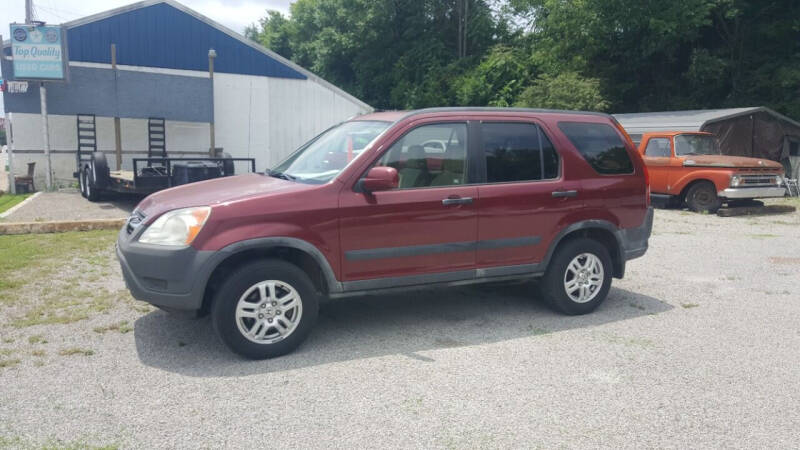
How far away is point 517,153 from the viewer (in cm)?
564

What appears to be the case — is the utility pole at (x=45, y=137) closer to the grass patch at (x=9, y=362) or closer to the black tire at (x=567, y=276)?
the grass patch at (x=9, y=362)

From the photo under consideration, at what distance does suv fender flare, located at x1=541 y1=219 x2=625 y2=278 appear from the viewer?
5734 mm

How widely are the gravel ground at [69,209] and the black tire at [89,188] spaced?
0.15 m

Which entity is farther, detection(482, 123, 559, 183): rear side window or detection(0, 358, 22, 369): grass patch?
detection(482, 123, 559, 183): rear side window

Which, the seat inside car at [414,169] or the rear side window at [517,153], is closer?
the seat inside car at [414,169]

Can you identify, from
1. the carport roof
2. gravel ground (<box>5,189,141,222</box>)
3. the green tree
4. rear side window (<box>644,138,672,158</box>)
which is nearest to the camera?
gravel ground (<box>5,189,141,222</box>)

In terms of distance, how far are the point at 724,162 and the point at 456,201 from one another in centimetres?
1112

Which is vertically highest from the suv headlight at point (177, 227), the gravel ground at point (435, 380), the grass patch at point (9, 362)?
the suv headlight at point (177, 227)

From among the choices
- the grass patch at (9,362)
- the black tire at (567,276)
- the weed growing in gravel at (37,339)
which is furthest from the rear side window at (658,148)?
the grass patch at (9,362)

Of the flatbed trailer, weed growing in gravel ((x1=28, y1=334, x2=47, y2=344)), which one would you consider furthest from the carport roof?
weed growing in gravel ((x1=28, y1=334, x2=47, y2=344))

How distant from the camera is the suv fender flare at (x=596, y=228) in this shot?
573cm

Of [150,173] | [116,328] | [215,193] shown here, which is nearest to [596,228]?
[215,193]

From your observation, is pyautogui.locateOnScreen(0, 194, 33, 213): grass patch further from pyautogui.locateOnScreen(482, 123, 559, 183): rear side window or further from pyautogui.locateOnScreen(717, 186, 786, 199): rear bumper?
pyautogui.locateOnScreen(717, 186, 786, 199): rear bumper

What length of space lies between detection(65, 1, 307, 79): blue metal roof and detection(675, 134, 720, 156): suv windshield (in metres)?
13.4
